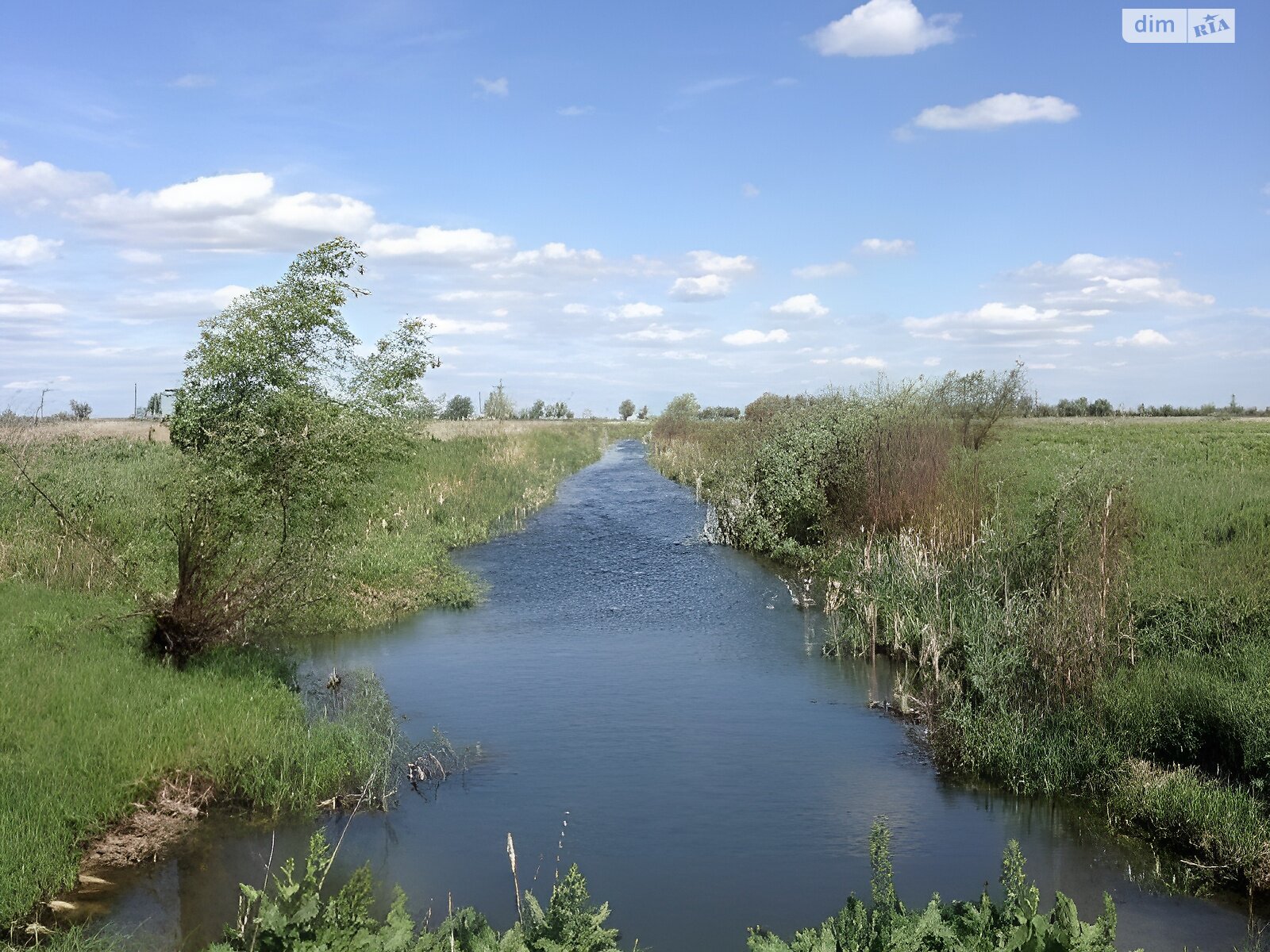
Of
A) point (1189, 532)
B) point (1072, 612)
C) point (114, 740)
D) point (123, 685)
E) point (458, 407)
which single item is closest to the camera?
point (114, 740)

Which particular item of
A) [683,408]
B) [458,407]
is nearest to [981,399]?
[683,408]

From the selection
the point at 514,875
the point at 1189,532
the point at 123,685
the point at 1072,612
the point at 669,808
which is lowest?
the point at 669,808

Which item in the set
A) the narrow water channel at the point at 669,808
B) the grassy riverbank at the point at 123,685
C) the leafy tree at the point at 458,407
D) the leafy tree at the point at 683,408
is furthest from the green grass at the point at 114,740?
the leafy tree at the point at 458,407

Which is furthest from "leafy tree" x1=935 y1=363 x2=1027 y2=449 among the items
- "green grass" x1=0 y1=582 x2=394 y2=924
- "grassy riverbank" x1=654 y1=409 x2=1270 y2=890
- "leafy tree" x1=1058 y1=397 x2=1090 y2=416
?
"leafy tree" x1=1058 y1=397 x2=1090 y2=416

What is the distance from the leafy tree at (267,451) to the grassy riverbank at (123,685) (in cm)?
59

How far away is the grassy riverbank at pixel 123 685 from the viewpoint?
287 inches

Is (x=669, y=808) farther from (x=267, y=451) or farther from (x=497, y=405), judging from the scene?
(x=497, y=405)

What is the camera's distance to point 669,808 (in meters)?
8.90

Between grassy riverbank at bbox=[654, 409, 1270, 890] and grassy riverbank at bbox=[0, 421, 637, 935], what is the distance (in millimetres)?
6686

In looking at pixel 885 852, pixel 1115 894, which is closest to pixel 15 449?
pixel 885 852

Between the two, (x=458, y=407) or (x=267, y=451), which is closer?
(x=267, y=451)

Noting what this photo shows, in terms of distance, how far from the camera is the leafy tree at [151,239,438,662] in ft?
35.4

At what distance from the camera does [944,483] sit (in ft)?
58.9

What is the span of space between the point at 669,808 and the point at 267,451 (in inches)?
369
